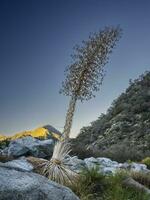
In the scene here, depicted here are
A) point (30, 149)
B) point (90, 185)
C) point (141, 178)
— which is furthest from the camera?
point (30, 149)

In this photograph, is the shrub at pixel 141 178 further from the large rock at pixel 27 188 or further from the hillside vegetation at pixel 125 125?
the hillside vegetation at pixel 125 125

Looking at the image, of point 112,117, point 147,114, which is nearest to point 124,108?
point 112,117

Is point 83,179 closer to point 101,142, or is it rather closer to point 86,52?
point 86,52

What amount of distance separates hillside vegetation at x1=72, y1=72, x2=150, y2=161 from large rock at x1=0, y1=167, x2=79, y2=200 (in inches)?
1226

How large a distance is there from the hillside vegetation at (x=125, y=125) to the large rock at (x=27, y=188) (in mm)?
31128

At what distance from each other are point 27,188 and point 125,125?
40520 millimetres

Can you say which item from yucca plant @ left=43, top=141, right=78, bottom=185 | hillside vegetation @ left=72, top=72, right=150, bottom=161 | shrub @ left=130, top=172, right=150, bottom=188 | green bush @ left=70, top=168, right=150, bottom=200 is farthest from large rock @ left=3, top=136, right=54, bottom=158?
hillside vegetation @ left=72, top=72, right=150, bottom=161

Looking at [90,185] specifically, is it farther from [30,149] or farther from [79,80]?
[30,149]

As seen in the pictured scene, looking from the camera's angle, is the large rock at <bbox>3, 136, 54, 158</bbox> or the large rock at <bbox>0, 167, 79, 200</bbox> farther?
the large rock at <bbox>3, 136, 54, 158</bbox>

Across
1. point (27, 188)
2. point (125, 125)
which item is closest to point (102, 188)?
point (27, 188)

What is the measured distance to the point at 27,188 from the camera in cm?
595

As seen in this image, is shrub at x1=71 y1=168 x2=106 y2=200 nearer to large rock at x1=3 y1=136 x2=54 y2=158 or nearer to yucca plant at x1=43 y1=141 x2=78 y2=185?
yucca plant at x1=43 y1=141 x2=78 y2=185

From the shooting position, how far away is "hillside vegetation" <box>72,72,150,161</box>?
42.0 m

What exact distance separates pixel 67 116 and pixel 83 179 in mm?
1727
